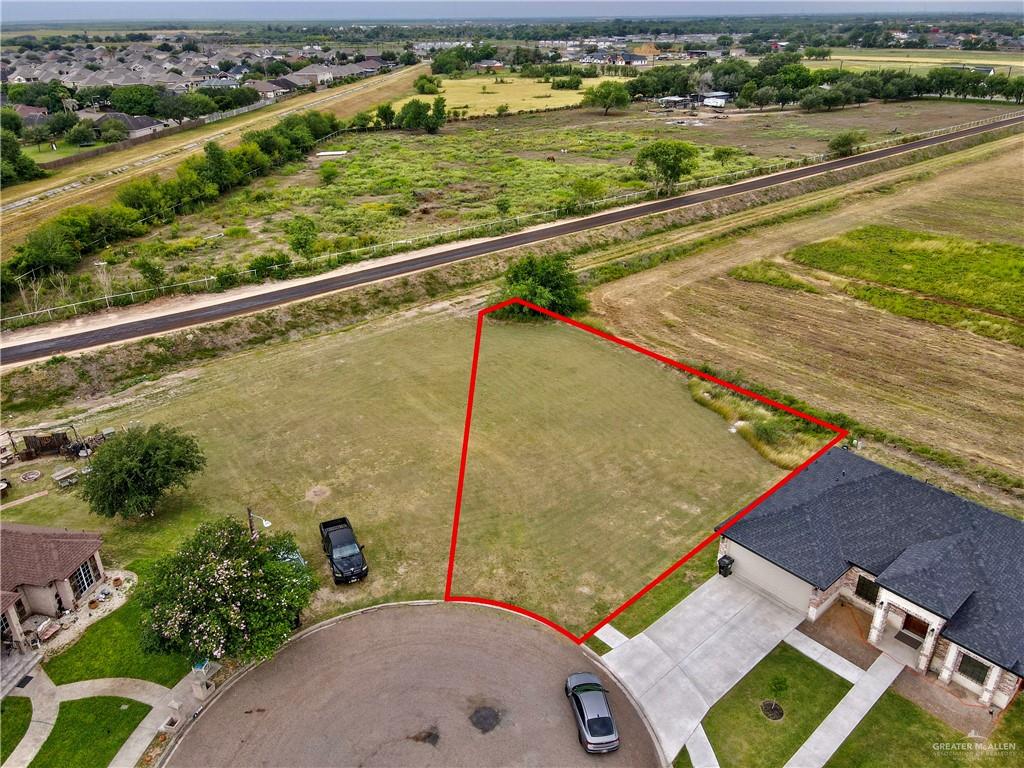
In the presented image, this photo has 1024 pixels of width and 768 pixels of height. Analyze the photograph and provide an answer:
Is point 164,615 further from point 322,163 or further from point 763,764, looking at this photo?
point 322,163

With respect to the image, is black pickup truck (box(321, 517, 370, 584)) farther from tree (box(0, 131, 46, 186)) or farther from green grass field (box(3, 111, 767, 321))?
tree (box(0, 131, 46, 186))

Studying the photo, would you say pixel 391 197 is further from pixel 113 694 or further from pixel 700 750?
pixel 700 750

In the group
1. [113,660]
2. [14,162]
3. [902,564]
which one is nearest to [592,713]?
[902,564]

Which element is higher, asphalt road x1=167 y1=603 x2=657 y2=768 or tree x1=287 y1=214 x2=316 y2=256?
tree x1=287 y1=214 x2=316 y2=256

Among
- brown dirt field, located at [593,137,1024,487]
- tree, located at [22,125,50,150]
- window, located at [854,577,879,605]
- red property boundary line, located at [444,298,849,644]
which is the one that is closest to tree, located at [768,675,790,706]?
window, located at [854,577,879,605]

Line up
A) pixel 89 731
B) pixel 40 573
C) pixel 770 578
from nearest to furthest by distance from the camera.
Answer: pixel 89 731
pixel 40 573
pixel 770 578
